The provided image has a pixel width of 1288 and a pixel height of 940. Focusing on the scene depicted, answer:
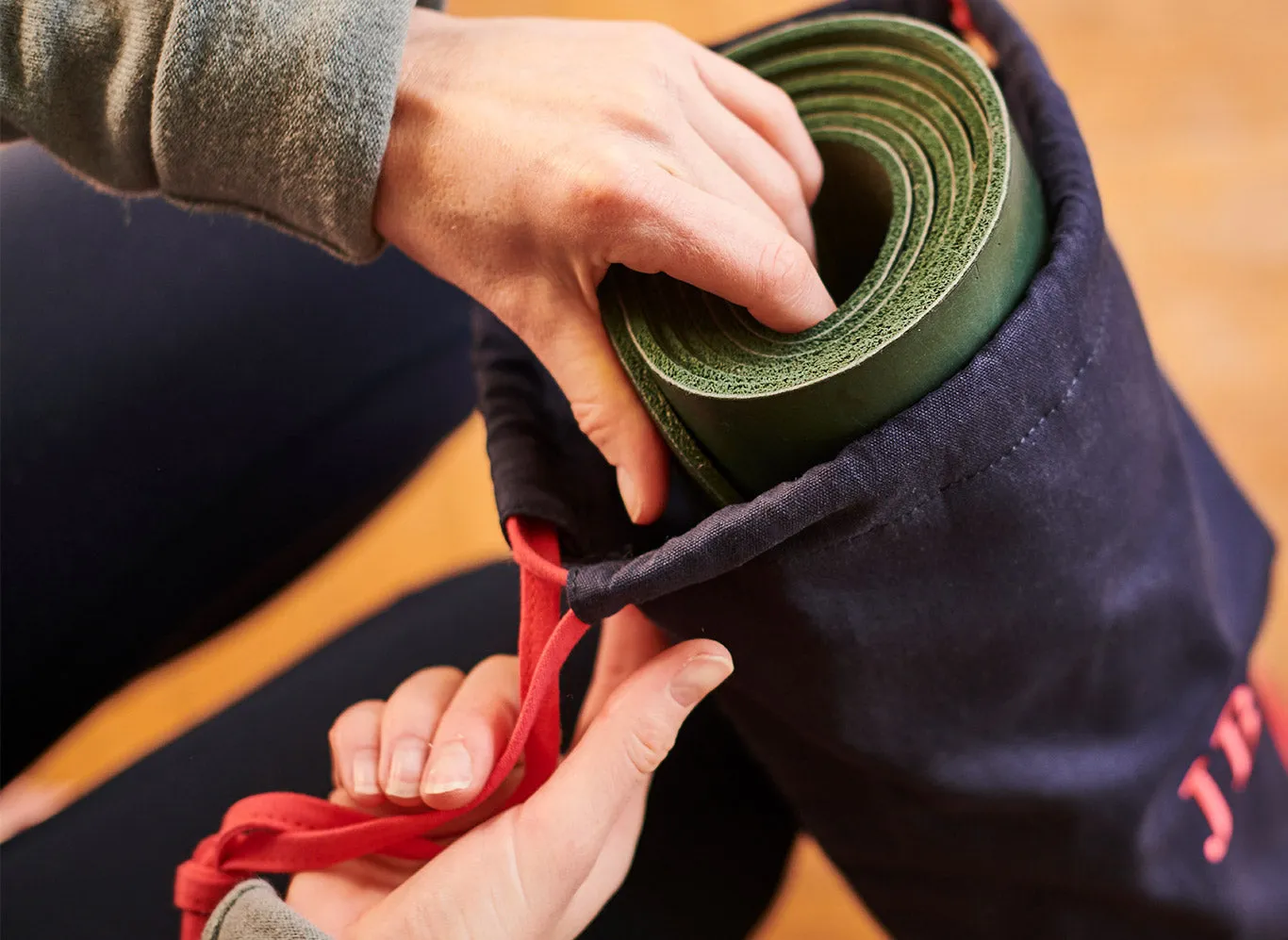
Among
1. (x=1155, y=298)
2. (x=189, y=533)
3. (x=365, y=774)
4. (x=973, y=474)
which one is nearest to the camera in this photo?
(x=973, y=474)

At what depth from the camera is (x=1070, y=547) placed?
0.40 metres

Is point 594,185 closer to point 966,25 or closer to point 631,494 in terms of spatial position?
point 631,494

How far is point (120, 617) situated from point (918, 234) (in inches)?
19.6

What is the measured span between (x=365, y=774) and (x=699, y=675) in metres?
0.17

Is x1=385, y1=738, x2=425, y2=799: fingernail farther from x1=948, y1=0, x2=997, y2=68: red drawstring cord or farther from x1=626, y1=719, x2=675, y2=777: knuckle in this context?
x1=948, y1=0, x2=997, y2=68: red drawstring cord

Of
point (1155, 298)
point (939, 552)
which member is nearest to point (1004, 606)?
point (939, 552)

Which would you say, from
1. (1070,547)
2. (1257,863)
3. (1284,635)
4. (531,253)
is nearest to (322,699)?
(531,253)

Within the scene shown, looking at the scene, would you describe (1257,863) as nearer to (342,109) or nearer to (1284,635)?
(1284,635)

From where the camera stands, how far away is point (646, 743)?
0.41m

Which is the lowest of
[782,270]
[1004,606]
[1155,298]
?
[1155,298]

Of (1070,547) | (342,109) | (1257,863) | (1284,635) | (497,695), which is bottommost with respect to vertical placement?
(1284,635)

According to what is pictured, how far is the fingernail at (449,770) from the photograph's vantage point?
1.34ft

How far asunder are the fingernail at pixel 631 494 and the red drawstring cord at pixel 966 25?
268mm

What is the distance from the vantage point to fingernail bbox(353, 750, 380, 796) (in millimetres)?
452
